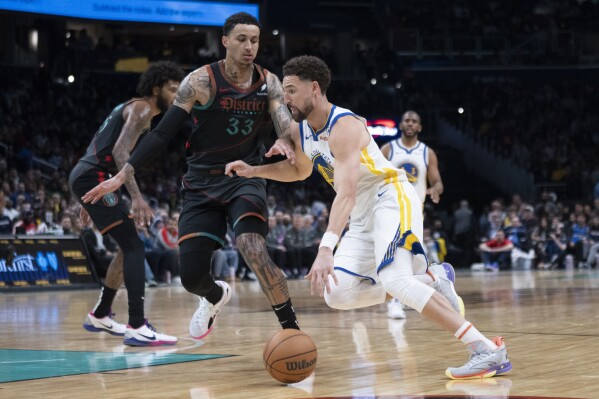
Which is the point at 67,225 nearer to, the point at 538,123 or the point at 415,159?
the point at 415,159

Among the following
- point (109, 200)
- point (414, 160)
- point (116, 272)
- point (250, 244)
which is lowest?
point (116, 272)

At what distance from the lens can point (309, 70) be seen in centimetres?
588

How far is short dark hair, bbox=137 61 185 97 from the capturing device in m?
8.06

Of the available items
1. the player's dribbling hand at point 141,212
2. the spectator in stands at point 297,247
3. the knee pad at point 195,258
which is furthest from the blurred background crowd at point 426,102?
the knee pad at point 195,258

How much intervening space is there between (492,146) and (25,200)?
18.5 meters

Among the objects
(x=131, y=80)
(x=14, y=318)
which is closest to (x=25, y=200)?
(x=14, y=318)

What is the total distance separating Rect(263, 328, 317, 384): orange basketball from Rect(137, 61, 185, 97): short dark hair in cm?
323

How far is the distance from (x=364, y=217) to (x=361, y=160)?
1.24 feet

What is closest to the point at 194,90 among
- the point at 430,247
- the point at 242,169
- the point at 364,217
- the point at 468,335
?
the point at 242,169

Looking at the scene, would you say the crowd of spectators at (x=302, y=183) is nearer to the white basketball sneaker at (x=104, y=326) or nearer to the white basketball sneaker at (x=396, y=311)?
the white basketball sneaker at (x=396, y=311)

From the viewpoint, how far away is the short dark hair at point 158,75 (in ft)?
26.4

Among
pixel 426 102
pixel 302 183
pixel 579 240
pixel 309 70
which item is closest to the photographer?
pixel 309 70

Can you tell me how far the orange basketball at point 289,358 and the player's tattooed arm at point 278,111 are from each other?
1474 millimetres

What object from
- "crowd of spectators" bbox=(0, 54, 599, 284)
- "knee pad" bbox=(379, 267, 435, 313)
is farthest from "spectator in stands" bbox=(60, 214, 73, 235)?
"knee pad" bbox=(379, 267, 435, 313)
